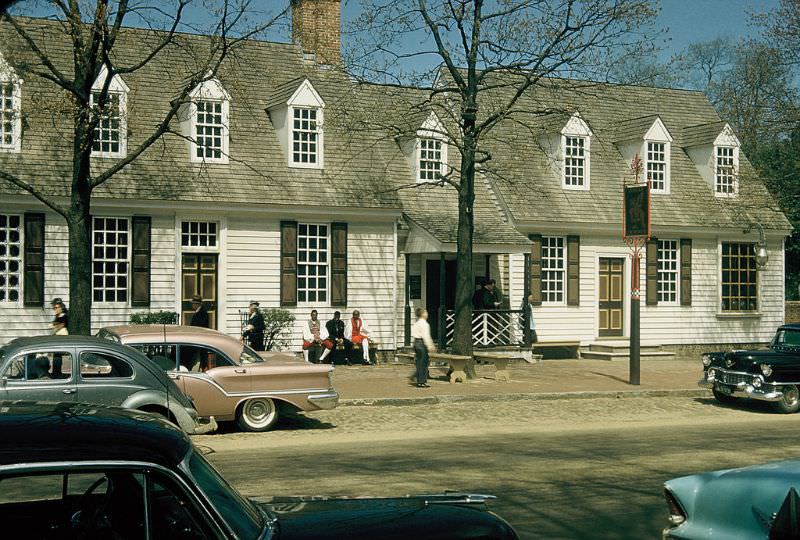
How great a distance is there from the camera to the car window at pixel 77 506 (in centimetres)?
374

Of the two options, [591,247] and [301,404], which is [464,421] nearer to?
[301,404]

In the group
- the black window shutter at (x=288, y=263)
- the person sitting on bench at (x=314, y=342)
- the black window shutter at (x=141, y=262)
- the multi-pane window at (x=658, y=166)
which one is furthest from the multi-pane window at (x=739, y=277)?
the black window shutter at (x=141, y=262)

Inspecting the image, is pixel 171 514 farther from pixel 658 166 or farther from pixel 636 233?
pixel 658 166

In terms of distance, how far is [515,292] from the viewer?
96.3ft

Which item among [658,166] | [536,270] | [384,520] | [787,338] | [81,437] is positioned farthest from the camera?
[658,166]

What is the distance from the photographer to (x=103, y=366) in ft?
39.4

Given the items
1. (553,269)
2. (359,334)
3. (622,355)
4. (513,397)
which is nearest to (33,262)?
(359,334)

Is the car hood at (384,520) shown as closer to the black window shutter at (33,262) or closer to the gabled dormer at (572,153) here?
the black window shutter at (33,262)

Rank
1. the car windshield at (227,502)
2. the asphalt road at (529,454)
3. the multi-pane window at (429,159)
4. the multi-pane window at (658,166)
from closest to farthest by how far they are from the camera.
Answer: the car windshield at (227,502) → the asphalt road at (529,454) → the multi-pane window at (429,159) → the multi-pane window at (658,166)

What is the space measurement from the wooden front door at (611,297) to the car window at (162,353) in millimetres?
19230

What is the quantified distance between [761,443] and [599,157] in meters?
19.1

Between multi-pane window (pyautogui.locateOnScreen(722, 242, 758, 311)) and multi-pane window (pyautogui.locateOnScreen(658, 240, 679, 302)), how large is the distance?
1938 mm

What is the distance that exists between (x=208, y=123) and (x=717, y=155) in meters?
17.8

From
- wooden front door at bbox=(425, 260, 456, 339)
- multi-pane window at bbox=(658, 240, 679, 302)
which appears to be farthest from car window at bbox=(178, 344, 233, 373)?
multi-pane window at bbox=(658, 240, 679, 302)
